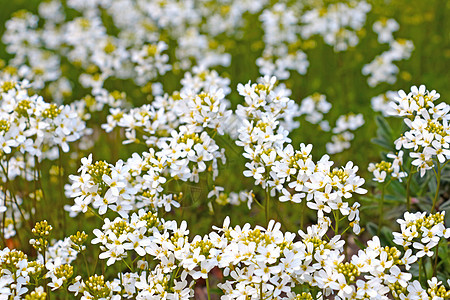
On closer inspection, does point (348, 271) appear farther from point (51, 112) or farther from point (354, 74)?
point (354, 74)

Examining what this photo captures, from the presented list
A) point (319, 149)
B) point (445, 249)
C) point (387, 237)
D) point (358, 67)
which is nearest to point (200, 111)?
point (387, 237)

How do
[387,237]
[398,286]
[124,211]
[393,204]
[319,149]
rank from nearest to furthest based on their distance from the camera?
[398,286] < [124,211] < [387,237] < [393,204] < [319,149]

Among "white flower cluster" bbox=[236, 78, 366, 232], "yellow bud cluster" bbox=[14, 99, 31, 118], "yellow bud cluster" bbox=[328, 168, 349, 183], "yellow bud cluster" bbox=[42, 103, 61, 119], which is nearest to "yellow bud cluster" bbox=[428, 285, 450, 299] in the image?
"white flower cluster" bbox=[236, 78, 366, 232]

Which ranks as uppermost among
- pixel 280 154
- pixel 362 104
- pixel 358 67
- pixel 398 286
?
pixel 358 67

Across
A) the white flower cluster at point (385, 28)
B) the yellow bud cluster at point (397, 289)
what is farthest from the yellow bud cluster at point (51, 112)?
the white flower cluster at point (385, 28)

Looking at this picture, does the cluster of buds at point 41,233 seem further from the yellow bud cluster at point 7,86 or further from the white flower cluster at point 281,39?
the white flower cluster at point 281,39

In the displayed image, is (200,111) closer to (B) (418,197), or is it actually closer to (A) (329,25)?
(B) (418,197)

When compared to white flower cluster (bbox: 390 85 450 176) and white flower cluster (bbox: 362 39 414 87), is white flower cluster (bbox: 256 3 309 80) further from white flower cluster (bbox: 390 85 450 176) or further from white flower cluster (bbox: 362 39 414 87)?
white flower cluster (bbox: 390 85 450 176)

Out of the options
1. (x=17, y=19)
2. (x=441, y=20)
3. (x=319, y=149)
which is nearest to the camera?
(x=319, y=149)
